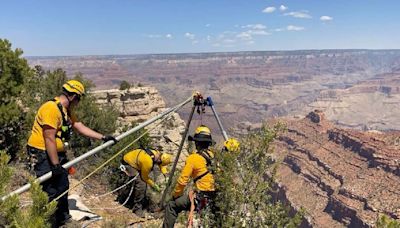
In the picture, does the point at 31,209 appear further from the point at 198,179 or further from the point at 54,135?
the point at 198,179

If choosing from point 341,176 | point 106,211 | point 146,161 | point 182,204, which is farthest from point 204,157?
point 341,176

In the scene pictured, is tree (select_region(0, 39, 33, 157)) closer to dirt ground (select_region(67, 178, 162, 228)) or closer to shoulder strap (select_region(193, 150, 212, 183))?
dirt ground (select_region(67, 178, 162, 228))

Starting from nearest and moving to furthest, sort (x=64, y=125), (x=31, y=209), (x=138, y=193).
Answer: (x=31, y=209)
(x=64, y=125)
(x=138, y=193)

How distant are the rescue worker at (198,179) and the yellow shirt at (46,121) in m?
2.29

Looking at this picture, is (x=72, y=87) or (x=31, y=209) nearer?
(x=31, y=209)

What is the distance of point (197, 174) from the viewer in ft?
23.7

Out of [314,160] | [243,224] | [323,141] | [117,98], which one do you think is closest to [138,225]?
[243,224]

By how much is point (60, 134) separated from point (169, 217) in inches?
103

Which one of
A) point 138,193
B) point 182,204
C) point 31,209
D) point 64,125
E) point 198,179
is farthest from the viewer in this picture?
point 138,193

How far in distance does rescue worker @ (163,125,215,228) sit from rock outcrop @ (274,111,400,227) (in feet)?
192

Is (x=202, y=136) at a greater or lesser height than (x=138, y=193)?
greater

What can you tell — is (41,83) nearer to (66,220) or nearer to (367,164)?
(66,220)

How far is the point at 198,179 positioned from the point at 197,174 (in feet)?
0.32

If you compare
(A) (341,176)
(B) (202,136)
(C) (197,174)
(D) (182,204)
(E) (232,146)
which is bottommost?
(A) (341,176)
